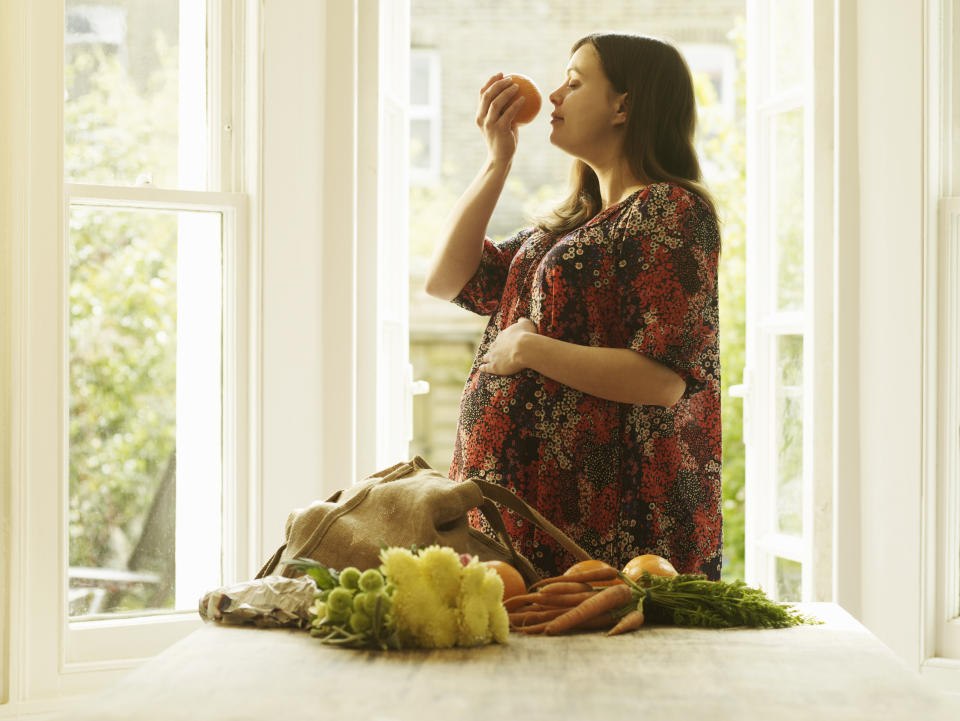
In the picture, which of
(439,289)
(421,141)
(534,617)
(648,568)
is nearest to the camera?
(534,617)

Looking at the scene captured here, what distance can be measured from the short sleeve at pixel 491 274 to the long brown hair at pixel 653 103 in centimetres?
15

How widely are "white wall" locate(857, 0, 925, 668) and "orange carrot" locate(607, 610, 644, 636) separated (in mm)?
1336

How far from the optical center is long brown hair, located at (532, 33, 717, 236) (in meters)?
1.82

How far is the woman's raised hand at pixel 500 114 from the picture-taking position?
6.21 feet

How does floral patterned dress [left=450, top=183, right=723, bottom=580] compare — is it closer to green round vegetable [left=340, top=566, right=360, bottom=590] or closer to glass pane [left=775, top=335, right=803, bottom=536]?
green round vegetable [left=340, top=566, right=360, bottom=590]

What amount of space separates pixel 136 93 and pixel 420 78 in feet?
28.4

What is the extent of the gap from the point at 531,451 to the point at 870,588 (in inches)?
42.4

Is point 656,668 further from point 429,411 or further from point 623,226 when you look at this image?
point 429,411

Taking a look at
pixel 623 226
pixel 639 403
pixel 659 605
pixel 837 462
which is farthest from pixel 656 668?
pixel 837 462

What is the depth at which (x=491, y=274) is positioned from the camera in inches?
78.2

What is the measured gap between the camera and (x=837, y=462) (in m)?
2.33

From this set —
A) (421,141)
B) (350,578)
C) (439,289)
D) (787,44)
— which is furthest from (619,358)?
(421,141)

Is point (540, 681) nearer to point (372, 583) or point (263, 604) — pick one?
point (372, 583)

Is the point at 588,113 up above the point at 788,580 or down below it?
above
